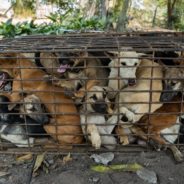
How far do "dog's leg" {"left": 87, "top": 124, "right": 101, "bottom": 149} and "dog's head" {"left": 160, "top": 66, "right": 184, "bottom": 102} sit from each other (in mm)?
394

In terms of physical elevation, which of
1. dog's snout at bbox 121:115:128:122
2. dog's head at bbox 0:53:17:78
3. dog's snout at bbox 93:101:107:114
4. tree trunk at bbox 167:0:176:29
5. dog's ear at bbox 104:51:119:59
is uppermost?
dog's ear at bbox 104:51:119:59

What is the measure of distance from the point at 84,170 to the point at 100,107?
341 millimetres

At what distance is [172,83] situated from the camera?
1.75 m

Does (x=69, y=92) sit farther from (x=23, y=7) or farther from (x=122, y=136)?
(x=23, y=7)

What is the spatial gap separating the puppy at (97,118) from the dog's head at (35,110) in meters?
0.21

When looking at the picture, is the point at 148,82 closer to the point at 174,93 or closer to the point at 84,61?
the point at 174,93

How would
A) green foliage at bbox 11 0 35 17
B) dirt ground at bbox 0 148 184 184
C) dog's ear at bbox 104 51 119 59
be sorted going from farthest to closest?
green foliage at bbox 11 0 35 17 → dog's ear at bbox 104 51 119 59 → dirt ground at bbox 0 148 184 184

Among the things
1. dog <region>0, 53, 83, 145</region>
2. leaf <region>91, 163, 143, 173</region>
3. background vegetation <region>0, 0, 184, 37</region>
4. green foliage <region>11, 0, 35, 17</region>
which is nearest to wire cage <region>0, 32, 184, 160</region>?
dog <region>0, 53, 83, 145</region>

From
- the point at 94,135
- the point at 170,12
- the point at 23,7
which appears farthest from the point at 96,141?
the point at 170,12

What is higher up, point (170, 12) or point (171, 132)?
point (171, 132)

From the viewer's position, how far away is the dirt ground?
1.60 m

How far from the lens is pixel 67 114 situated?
1.77 m

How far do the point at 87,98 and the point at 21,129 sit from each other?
1.45 ft

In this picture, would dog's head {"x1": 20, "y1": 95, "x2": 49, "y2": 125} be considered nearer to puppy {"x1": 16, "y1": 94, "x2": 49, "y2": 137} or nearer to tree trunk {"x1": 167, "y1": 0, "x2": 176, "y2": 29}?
puppy {"x1": 16, "y1": 94, "x2": 49, "y2": 137}
